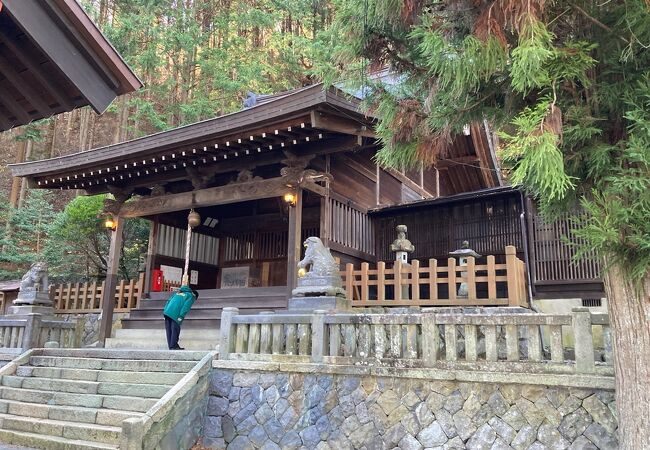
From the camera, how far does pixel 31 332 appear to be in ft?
29.3

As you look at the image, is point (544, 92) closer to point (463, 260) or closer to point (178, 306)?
point (463, 260)

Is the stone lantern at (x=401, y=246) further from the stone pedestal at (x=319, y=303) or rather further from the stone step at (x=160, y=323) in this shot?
the stone step at (x=160, y=323)

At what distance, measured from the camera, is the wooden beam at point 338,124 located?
26.7ft

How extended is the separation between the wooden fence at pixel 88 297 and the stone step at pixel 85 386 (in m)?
5.45

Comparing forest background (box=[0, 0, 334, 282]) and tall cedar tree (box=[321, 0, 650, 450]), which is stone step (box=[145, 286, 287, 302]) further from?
forest background (box=[0, 0, 334, 282])

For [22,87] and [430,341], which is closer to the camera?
[22,87]

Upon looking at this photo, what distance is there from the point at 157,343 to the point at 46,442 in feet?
14.1

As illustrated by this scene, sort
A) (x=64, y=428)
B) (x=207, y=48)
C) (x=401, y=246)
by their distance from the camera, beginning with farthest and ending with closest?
(x=207, y=48), (x=401, y=246), (x=64, y=428)

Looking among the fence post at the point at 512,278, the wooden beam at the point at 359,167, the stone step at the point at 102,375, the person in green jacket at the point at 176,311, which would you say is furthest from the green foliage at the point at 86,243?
the fence post at the point at 512,278

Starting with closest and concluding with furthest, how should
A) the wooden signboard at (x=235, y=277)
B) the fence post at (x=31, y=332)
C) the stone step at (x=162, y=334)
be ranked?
the fence post at (x=31, y=332), the stone step at (x=162, y=334), the wooden signboard at (x=235, y=277)

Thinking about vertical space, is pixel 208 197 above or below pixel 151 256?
above

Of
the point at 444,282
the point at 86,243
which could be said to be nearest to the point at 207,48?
the point at 86,243

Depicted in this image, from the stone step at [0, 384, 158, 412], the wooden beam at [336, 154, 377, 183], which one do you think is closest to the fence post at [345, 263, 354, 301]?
the wooden beam at [336, 154, 377, 183]

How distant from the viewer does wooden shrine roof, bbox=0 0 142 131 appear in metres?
3.79
